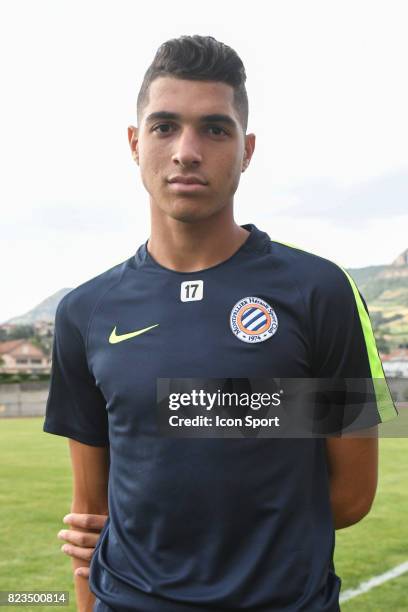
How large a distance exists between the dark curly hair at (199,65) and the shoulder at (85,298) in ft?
1.71

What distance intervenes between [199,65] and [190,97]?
4.6 inches

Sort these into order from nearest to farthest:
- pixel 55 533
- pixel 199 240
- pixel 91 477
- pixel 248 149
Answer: pixel 199 240
pixel 248 149
pixel 91 477
pixel 55 533

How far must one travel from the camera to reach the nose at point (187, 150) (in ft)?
7.52

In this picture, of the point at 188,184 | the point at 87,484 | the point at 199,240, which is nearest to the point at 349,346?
the point at 199,240

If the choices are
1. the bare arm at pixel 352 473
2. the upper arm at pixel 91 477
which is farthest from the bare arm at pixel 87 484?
the bare arm at pixel 352 473

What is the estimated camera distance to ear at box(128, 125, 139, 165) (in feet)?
8.57

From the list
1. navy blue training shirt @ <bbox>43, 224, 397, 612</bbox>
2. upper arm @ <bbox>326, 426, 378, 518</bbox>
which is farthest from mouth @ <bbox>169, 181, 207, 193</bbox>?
upper arm @ <bbox>326, 426, 378, 518</bbox>

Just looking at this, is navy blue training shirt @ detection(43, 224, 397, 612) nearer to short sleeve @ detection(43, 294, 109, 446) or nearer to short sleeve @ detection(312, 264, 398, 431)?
short sleeve @ detection(312, 264, 398, 431)

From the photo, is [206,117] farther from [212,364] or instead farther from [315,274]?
[212,364]

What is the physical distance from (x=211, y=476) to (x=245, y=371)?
1.01 ft

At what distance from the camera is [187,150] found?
229 centimetres

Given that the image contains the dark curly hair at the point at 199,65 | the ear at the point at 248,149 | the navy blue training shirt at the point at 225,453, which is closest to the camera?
the navy blue training shirt at the point at 225,453

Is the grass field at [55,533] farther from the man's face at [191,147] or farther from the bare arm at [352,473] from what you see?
the man's face at [191,147]

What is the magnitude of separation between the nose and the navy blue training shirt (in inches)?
13.1
